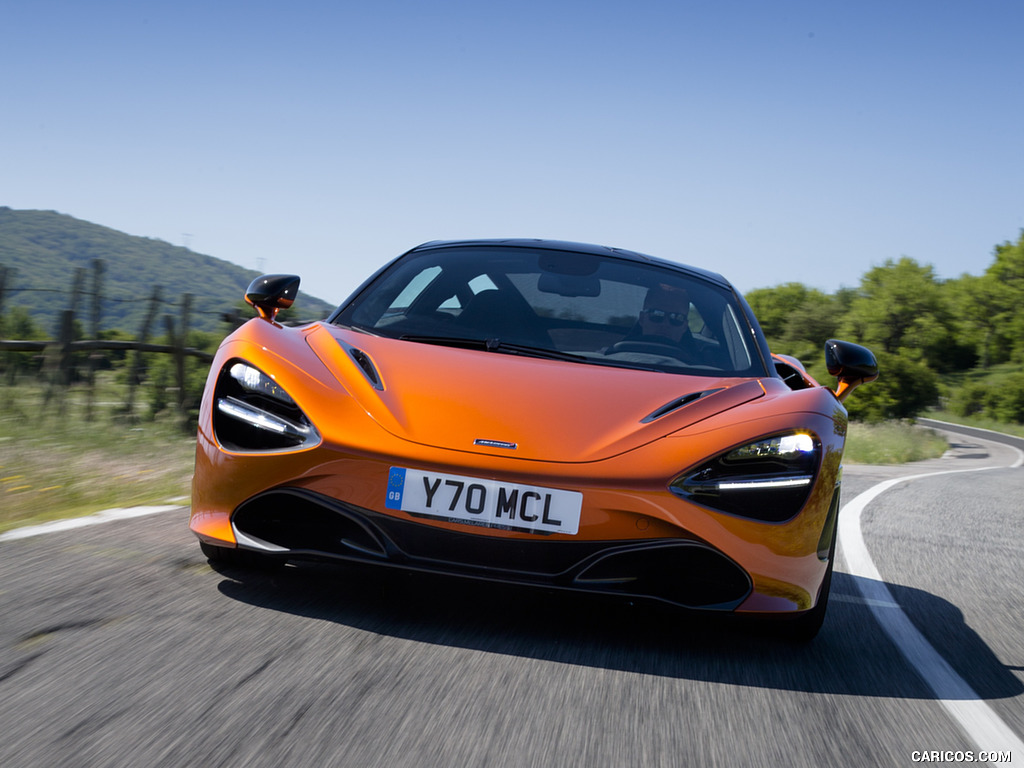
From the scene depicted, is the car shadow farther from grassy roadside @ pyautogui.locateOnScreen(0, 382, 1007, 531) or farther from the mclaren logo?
grassy roadside @ pyautogui.locateOnScreen(0, 382, 1007, 531)

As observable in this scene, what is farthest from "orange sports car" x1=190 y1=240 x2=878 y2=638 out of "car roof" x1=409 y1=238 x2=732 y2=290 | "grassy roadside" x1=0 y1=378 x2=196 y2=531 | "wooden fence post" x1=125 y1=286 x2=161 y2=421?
"wooden fence post" x1=125 y1=286 x2=161 y2=421

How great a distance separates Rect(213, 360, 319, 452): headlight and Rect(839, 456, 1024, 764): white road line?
192 cm

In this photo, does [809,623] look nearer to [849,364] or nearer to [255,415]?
[849,364]

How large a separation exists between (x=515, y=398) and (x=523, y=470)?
0.34 meters

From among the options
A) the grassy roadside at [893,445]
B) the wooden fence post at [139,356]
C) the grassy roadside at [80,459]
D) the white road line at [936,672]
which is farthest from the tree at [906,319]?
the white road line at [936,672]

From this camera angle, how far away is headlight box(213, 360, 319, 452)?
9.09 feet

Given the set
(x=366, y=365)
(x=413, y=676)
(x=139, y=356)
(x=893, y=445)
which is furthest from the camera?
(x=893, y=445)

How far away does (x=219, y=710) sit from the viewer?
6.74 ft

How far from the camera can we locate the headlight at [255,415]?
9.09ft

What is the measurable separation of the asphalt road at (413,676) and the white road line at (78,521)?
8 centimetres

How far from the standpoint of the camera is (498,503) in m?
2.60

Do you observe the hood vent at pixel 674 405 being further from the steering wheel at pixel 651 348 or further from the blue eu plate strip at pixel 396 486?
the blue eu plate strip at pixel 396 486

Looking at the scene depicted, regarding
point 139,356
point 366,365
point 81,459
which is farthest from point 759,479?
point 139,356

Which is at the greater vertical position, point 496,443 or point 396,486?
point 496,443
